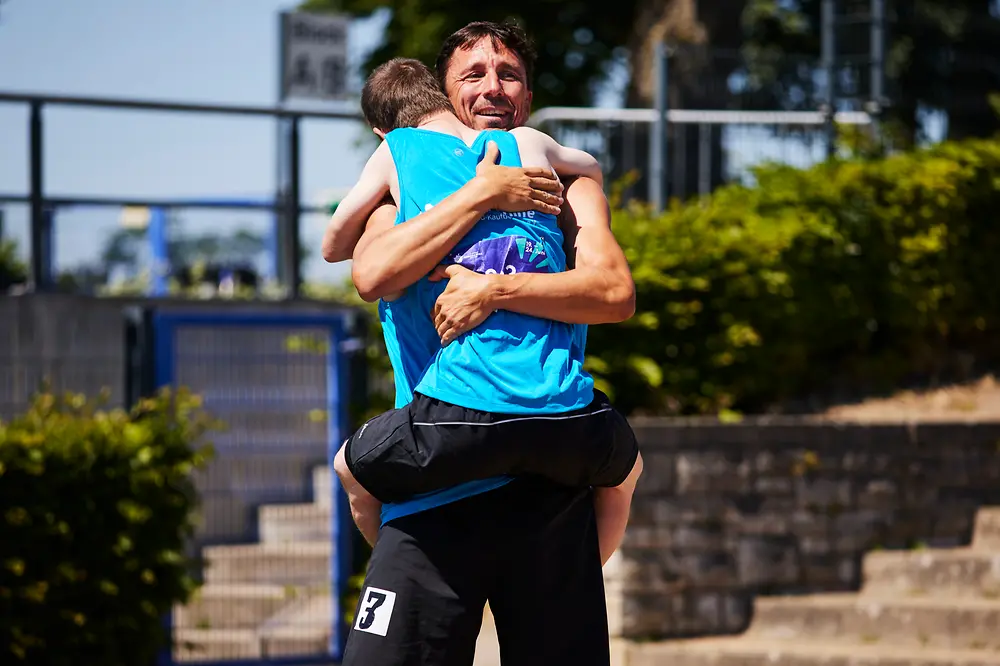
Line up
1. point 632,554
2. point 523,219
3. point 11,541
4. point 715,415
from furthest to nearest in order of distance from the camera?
point 715,415 < point 632,554 < point 11,541 < point 523,219

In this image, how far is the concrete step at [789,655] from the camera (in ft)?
21.2

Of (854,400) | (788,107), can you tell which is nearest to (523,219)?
(854,400)

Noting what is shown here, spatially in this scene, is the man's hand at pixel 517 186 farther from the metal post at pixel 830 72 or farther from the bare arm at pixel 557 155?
the metal post at pixel 830 72

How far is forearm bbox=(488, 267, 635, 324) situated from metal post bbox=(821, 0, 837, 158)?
7225 millimetres

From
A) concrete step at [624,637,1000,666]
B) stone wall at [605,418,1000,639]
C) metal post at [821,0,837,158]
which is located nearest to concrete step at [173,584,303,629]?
stone wall at [605,418,1000,639]

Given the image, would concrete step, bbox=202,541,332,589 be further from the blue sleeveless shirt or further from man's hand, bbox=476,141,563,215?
man's hand, bbox=476,141,563,215

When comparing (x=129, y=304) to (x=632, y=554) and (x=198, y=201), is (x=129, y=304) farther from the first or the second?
(x=632, y=554)

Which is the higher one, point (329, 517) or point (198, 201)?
point (198, 201)

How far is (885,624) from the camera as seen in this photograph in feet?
22.5

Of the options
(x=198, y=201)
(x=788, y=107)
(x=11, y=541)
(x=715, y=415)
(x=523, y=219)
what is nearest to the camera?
(x=523, y=219)

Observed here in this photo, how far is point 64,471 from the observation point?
633cm

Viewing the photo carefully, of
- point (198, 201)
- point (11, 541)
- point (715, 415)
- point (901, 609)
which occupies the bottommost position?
point (901, 609)

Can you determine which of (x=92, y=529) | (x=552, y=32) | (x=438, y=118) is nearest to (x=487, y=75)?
(x=438, y=118)

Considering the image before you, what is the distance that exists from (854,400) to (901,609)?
1.87 m
